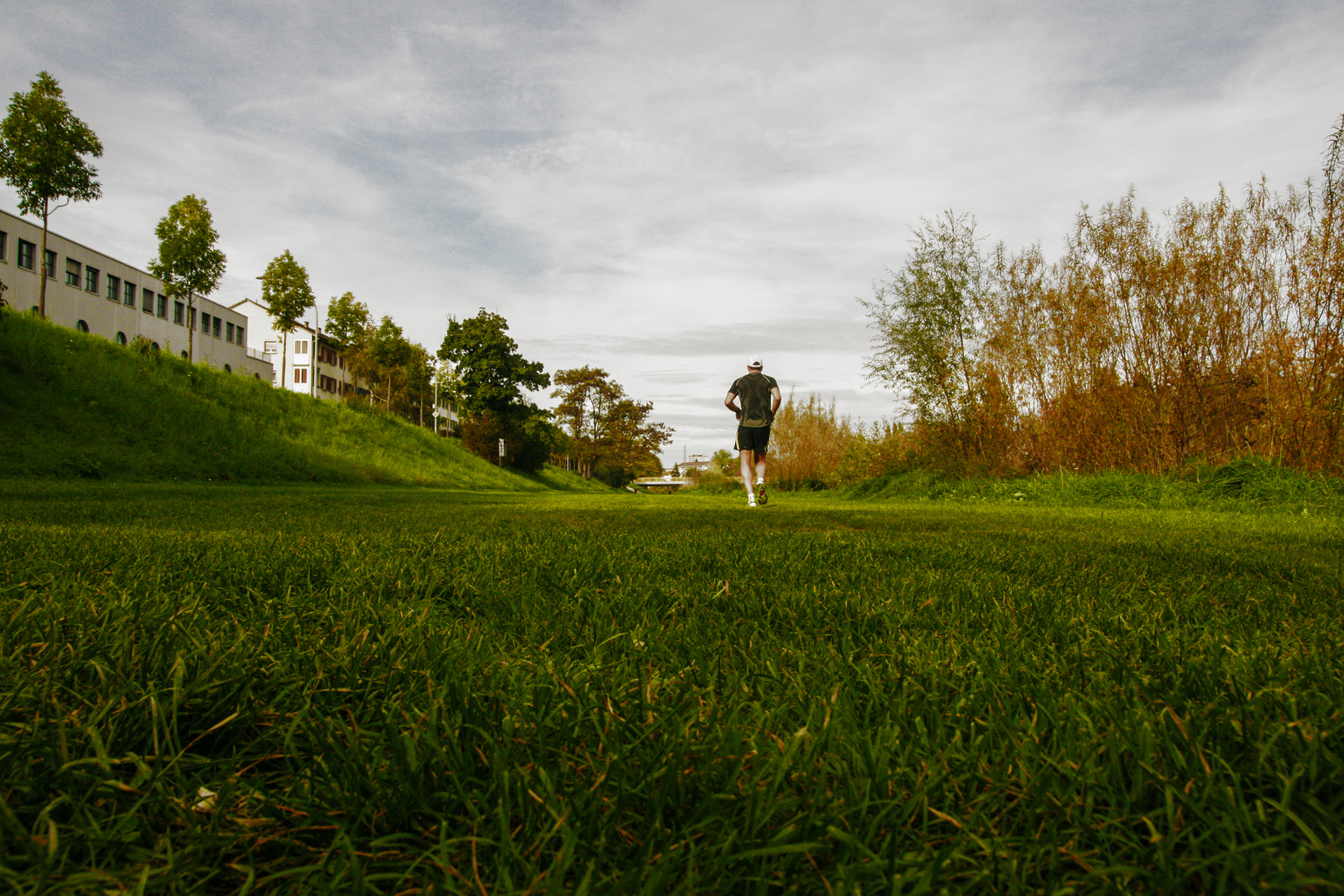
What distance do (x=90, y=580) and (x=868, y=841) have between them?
262 centimetres

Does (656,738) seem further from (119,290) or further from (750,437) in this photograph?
(119,290)

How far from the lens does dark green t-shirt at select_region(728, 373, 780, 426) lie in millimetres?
Result: 11656

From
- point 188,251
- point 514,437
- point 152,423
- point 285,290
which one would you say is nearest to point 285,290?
point 285,290

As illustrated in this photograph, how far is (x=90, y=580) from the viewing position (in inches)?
89.7

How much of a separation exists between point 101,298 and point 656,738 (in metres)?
60.0

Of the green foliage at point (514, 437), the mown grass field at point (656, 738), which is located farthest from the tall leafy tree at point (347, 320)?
the mown grass field at point (656, 738)

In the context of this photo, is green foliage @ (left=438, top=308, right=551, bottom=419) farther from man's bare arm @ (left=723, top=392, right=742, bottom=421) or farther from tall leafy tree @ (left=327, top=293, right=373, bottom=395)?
man's bare arm @ (left=723, top=392, right=742, bottom=421)

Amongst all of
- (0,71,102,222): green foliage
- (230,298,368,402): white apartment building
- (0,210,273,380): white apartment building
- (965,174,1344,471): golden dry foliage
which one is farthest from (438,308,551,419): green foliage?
(965,174,1344,471): golden dry foliage

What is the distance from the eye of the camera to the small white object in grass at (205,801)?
0.96 metres

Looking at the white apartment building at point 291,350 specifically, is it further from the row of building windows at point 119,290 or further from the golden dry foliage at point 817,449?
the golden dry foliage at point 817,449

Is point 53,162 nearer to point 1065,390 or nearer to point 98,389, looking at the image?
point 98,389

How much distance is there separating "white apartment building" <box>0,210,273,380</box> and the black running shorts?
29.0 metres

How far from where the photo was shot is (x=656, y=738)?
1.16 m

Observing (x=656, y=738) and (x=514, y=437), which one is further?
(x=514, y=437)
